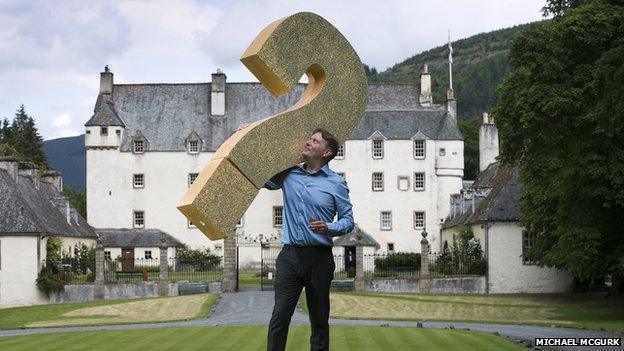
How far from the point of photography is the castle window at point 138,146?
251 feet

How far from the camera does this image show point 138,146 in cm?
7669

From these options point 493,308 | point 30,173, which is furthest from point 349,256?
→ point 493,308

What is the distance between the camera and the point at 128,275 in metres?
55.0

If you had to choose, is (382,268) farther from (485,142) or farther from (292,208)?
(292,208)

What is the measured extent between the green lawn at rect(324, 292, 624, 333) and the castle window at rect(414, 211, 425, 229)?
85.2 feet

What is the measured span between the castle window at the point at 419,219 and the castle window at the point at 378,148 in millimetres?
5179

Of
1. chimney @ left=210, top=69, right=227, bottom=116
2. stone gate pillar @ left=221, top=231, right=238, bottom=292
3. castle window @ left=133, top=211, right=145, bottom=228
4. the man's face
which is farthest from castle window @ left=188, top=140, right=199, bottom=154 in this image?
the man's face

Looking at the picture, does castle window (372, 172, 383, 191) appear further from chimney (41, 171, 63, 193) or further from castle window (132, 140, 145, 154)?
chimney (41, 171, 63, 193)

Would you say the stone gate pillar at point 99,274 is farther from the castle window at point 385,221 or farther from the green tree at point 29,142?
the green tree at point 29,142

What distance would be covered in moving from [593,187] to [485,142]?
4606 cm

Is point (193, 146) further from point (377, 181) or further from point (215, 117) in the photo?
point (377, 181)

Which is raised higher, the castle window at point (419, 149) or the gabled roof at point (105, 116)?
the gabled roof at point (105, 116)

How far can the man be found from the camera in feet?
32.0

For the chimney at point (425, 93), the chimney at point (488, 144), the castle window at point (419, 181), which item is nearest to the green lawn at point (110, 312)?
the castle window at point (419, 181)
